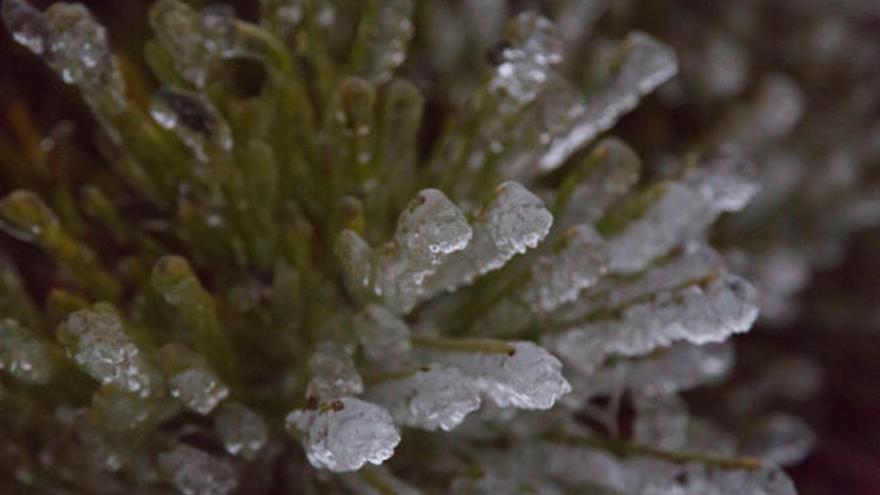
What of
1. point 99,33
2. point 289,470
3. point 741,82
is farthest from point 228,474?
point 741,82

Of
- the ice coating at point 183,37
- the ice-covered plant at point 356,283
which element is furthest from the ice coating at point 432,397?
the ice coating at point 183,37

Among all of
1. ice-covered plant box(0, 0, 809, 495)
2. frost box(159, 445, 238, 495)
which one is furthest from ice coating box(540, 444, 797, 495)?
frost box(159, 445, 238, 495)

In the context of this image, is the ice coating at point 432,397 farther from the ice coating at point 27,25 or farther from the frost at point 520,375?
the ice coating at point 27,25

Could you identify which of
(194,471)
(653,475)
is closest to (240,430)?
(194,471)

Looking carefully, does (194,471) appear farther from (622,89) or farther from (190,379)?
(622,89)

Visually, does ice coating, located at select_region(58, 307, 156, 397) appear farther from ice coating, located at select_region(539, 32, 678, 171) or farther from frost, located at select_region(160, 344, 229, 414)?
ice coating, located at select_region(539, 32, 678, 171)

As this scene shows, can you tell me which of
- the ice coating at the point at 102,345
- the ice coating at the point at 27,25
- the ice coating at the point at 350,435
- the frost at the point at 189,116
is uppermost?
the ice coating at the point at 27,25

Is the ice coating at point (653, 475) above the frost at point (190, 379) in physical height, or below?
below
